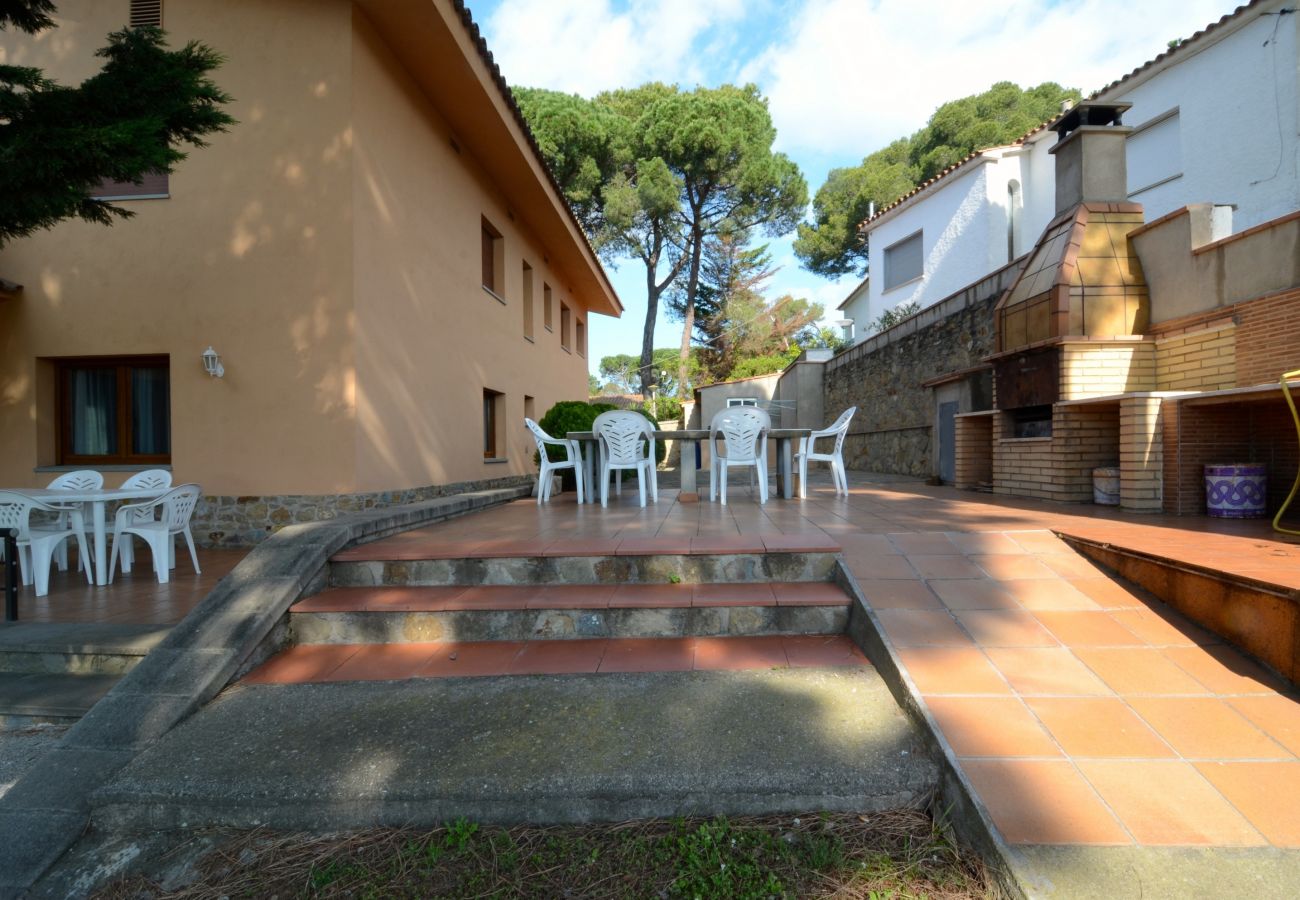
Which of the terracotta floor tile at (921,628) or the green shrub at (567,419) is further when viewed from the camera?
the green shrub at (567,419)

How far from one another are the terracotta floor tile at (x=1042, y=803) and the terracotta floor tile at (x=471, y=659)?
6.43ft

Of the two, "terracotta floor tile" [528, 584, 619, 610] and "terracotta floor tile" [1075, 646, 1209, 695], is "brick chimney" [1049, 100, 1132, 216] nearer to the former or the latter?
"terracotta floor tile" [1075, 646, 1209, 695]

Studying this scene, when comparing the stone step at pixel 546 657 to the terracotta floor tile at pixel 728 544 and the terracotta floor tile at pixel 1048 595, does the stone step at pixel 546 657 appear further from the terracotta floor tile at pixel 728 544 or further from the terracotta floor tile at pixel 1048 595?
the terracotta floor tile at pixel 1048 595

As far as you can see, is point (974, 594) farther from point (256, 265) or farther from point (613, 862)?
point (256, 265)

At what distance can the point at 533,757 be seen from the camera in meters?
2.10

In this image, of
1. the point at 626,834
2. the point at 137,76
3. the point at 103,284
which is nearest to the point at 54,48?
the point at 103,284

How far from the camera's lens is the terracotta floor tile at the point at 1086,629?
2.55m

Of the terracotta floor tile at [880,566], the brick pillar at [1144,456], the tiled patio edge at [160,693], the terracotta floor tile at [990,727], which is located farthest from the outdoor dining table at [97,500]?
the brick pillar at [1144,456]

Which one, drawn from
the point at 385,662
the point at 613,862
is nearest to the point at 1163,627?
the point at 613,862

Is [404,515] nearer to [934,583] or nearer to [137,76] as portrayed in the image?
[137,76]

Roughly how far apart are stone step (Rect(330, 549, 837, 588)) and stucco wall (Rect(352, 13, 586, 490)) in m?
2.63

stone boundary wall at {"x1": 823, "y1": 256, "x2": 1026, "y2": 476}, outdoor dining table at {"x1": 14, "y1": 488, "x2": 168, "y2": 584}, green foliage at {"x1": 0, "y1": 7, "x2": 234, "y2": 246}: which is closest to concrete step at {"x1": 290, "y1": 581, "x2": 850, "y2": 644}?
outdoor dining table at {"x1": 14, "y1": 488, "x2": 168, "y2": 584}

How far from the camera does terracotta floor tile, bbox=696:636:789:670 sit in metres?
2.74

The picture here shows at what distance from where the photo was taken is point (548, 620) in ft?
10.2
